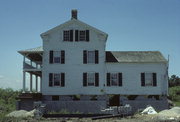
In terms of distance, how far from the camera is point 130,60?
34781mm

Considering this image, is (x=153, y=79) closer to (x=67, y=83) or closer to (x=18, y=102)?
(x=67, y=83)

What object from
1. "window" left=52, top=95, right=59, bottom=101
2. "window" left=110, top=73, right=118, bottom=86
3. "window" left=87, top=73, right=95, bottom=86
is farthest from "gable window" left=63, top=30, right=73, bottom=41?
"window" left=52, top=95, right=59, bottom=101

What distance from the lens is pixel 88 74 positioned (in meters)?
34.6

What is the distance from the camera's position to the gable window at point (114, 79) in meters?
34.4

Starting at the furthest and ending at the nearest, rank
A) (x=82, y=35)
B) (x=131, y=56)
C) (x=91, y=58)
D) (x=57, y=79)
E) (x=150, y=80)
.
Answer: (x=131, y=56)
(x=82, y=35)
(x=91, y=58)
(x=57, y=79)
(x=150, y=80)

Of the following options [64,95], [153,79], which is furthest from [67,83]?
[153,79]

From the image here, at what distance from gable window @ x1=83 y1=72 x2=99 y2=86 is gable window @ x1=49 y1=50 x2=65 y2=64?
9.17ft

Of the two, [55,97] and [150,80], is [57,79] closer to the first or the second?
[55,97]

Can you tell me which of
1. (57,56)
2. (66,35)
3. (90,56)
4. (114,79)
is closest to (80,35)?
(66,35)

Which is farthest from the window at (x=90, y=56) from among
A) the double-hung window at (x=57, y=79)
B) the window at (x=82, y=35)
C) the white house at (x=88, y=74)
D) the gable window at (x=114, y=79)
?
the double-hung window at (x=57, y=79)

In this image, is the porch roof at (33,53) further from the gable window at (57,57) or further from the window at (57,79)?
the window at (57,79)

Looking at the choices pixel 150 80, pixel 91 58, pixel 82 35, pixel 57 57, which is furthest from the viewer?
pixel 82 35

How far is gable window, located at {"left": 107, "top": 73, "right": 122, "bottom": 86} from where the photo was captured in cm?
3441

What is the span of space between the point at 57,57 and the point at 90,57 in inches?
133
